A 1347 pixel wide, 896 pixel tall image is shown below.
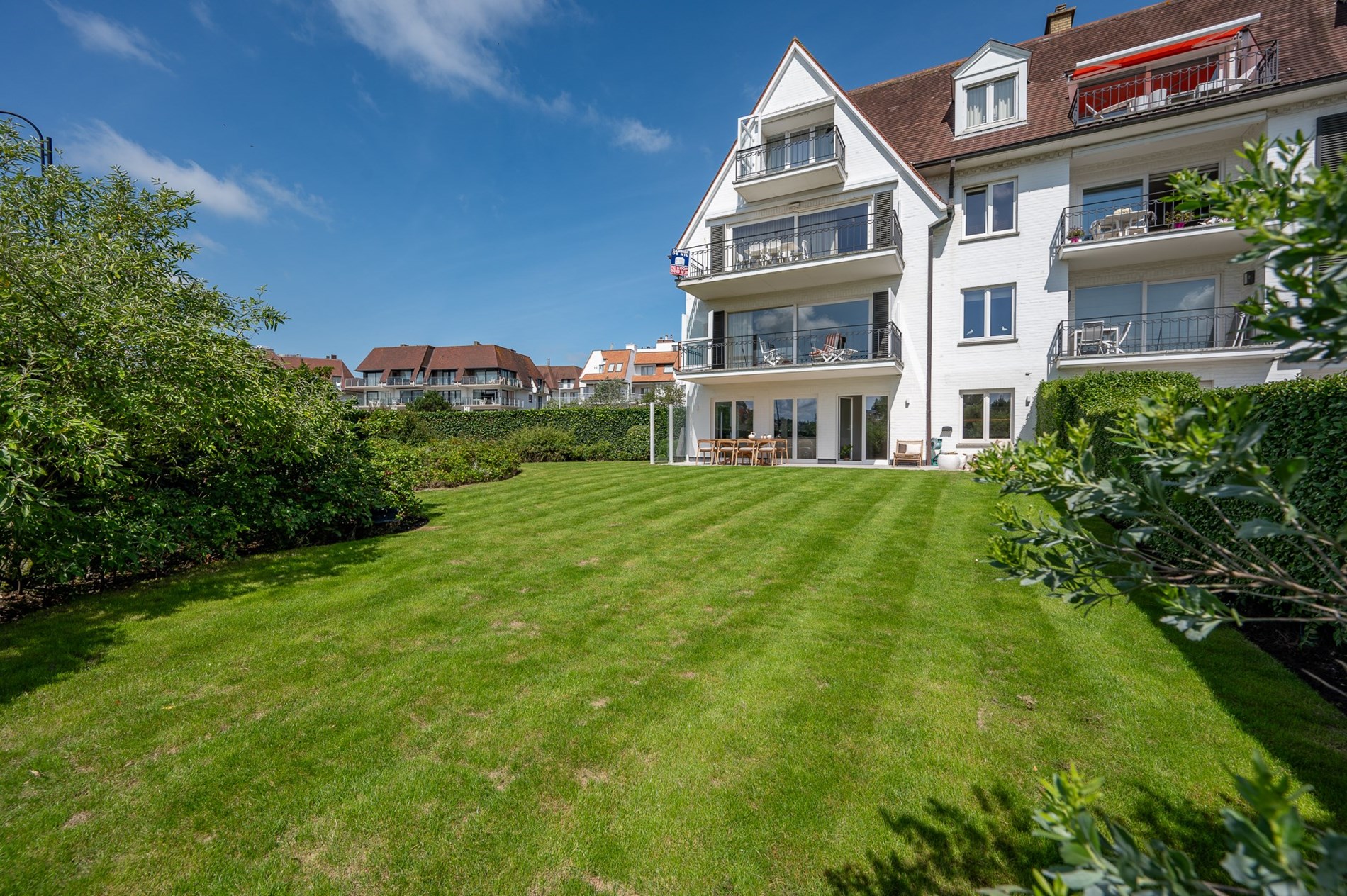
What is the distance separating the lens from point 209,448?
604 cm

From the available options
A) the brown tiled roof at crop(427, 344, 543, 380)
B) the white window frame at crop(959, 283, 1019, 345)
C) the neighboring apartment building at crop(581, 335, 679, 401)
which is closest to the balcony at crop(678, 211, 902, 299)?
the white window frame at crop(959, 283, 1019, 345)

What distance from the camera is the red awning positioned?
1441 centimetres

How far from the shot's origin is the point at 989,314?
16516 millimetres

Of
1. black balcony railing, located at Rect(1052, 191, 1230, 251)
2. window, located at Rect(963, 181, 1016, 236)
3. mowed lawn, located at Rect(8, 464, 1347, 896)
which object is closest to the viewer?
mowed lawn, located at Rect(8, 464, 1347, 896)

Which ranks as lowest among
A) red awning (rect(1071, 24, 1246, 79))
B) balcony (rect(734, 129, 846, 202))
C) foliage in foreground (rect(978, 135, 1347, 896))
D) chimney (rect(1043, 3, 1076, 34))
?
foliage in foreground (rect(978, 135, 1347, 896))

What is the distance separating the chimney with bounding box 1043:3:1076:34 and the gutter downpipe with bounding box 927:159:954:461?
7738 millimetres

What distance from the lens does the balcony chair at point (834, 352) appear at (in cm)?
1758

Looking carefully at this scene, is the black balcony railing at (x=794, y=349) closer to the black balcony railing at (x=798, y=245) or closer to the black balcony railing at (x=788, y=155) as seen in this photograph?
the black balcony railing at (x=798, y=245)

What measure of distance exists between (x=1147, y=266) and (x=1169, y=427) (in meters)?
19.3

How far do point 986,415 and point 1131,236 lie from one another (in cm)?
574

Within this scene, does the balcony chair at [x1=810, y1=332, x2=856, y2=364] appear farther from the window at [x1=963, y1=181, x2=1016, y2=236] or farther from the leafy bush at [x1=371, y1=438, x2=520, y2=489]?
the leafy bush at [x1=371, y1=438, x2=520, y2=489]

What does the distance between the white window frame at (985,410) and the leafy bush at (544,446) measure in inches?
569

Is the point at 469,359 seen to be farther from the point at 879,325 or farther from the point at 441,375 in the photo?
the point at 879,325

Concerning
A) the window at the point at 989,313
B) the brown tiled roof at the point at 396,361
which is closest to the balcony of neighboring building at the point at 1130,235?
the window at the point at 989,313
